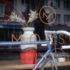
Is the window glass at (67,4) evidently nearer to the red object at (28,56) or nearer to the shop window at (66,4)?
the shop window at (66,4)

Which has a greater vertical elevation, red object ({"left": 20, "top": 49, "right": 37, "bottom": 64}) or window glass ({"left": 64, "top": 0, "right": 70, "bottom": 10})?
window glass ({"left": 64, "top": 0, "right": 70, "bottom": 10})

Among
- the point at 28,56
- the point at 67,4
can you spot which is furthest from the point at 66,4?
the point at 28,56

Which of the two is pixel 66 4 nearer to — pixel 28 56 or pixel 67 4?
pixel 67 4

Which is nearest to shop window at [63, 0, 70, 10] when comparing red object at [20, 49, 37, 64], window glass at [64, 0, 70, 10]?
window glass at [64, 0, 70, 10]

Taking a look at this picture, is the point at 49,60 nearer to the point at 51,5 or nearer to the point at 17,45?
the point at 17,45

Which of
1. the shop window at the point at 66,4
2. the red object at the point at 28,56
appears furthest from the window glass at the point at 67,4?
the red object at the point at 28,56

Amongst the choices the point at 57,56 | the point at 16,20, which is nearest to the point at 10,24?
the point at 16,20

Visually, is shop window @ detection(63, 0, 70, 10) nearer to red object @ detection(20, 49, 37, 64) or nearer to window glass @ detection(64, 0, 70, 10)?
window glass @ detection(64, 0, 70, 10)

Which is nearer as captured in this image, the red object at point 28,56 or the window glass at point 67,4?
the red object at point 28,56

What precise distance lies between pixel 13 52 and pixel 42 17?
2.39 ft

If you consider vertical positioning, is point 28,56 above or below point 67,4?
below

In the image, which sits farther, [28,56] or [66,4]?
[66,4]

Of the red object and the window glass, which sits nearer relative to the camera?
the red object

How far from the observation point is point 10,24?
16.9ft
